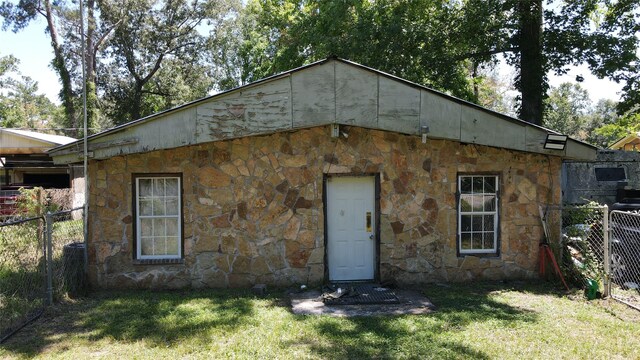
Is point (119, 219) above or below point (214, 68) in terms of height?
below

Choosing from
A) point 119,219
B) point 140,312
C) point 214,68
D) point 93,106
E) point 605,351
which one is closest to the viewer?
point 605,351

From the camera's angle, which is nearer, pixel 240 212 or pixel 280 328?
pixel 280 328

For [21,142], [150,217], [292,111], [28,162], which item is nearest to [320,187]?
[292,111]

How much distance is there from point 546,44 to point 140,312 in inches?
656

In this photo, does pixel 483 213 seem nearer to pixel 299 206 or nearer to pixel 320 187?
pixel 320 187

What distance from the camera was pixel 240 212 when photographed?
9.05m

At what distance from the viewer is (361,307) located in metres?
7.81

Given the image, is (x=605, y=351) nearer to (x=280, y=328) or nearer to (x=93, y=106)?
(x=280, y=328)

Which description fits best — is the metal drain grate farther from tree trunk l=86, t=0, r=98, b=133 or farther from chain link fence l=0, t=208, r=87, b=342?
tree trunk l=86, t=0, r=98, b=133

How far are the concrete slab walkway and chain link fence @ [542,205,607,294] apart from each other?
10.2 ft

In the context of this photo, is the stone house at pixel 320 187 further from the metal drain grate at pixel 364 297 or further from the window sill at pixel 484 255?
the metal drain grate at pixel 364 297

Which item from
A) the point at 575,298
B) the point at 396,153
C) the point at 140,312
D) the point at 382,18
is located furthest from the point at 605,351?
the point at 382,18

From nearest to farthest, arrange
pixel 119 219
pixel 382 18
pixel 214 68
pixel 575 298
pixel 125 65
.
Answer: pixel 575 298, pixel 119 219, pixel 382 18, pixel 125 65, pixel 214 68

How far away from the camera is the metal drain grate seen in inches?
315
